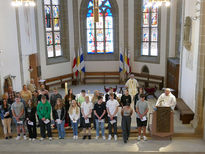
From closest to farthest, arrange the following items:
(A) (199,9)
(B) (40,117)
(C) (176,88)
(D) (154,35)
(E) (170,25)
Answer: (B) (40,117) < (A) (199,9) < (C) (176,88) < (E) (170,25) < (D) (154,35)

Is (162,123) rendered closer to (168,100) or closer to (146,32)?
(168,100)

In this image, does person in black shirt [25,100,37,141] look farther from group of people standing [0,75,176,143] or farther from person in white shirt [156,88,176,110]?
person in white shirt [156,88,176,110]

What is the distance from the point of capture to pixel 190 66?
1042 cm

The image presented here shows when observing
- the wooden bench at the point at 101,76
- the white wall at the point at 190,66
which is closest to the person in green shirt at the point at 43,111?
the white wall at the point at 190,66

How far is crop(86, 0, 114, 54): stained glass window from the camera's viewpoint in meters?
16.6

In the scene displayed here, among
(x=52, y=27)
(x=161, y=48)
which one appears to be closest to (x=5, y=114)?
(x=52, y=27)

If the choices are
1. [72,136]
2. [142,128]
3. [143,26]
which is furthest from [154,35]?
[72,136]

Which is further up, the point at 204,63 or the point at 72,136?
the point at 204,63

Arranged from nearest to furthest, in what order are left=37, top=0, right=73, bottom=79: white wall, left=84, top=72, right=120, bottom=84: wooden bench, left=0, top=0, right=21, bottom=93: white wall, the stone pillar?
the stone pillar < left=0, top=0, right=21, bottom=93: white wall < left=37, top=0, right=73, bottom=79: white wall < left=84, top=72, right=120, bottom=84: wooden bench

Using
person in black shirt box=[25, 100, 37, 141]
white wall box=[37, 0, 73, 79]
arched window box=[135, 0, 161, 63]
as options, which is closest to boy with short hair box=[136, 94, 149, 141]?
person in black shirt box=[25, 100, 37, 141]

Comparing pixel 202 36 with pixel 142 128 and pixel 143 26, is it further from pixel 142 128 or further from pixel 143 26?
pixel 143 26

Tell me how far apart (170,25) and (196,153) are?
336 inches

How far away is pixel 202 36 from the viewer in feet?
29.2

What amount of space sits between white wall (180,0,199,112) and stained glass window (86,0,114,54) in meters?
6.28
